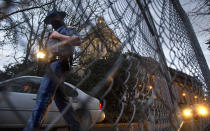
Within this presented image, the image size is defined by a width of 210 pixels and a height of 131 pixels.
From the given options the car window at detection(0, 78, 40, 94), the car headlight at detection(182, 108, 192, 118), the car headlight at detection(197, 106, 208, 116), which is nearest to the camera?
the car headlight at detection(182, 108, 192, 118)

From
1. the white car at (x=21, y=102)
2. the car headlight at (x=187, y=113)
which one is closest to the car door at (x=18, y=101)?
the white car at (x=21, y=102)

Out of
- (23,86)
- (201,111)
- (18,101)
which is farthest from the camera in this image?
(23,86)

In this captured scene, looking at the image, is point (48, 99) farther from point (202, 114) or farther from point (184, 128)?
point (202, 114)

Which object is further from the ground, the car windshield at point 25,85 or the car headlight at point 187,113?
the car windshield at point 25,85

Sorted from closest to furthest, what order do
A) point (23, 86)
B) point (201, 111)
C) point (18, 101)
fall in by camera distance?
point (201, 111) → point (18, 101) → point (23, 86)

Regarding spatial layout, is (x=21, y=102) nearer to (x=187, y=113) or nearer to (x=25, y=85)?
(x=25, y=85)

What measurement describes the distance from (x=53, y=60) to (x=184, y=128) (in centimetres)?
118

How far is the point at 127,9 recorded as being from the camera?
1.19 meters

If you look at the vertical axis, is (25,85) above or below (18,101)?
above

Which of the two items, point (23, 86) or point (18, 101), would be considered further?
point (23, 86)

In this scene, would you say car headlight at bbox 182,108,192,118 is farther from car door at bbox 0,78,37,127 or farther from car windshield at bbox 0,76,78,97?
car door at bbox 0,78,37,127

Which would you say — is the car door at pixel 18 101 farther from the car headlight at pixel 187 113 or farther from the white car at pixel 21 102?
the car headlight at pixel 187 113

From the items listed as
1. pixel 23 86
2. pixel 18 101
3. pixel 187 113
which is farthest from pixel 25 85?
pixel 187 113

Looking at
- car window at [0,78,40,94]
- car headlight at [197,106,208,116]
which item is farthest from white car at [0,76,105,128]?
car headlight at [197,106,208,116]
